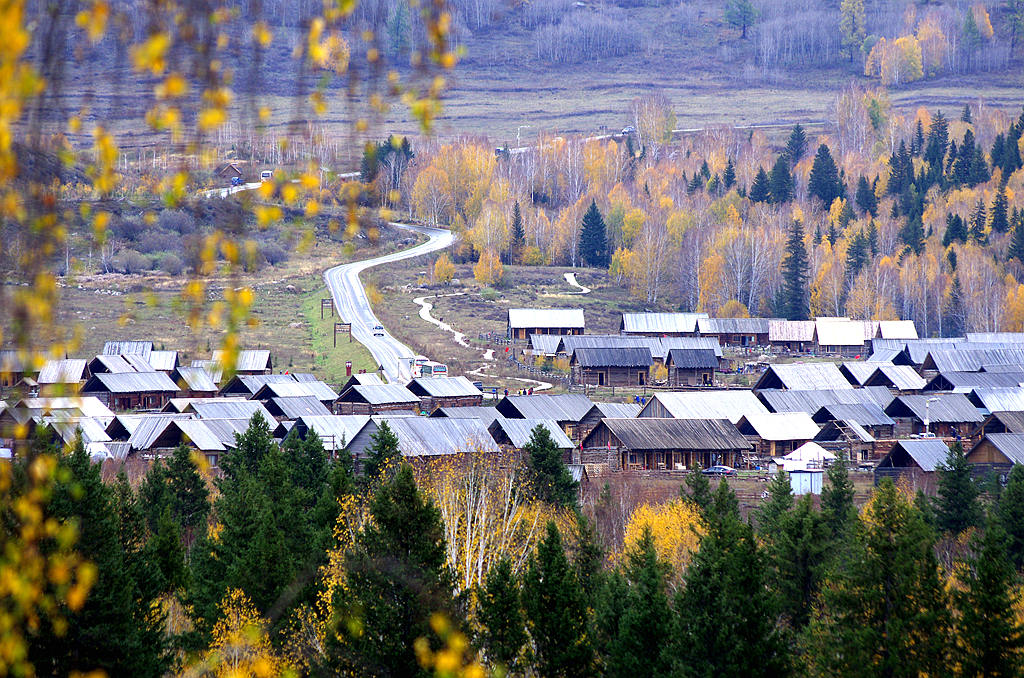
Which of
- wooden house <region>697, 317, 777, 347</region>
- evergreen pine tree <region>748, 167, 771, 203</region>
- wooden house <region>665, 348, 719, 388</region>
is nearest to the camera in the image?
wooden house <region>665, 348, 719, 388</region>

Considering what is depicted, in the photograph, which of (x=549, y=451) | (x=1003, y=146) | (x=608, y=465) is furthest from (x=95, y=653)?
(x=1003, y=146)

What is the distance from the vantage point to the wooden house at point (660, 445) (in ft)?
161

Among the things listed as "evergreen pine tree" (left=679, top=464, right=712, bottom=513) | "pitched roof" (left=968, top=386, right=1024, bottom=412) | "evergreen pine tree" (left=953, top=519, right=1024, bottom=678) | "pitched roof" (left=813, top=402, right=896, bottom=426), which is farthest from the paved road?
"evergreen pine tree" (left=953, top=519, right=1024, bottom=678)

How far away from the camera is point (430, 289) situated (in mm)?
88500

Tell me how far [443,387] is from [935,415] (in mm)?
24833

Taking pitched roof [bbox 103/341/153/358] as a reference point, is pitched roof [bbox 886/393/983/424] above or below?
below

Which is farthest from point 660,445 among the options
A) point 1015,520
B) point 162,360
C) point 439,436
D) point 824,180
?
point 824,180

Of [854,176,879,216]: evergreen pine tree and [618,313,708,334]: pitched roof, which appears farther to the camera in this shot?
[854,176,879,216]: evergreen pine tree

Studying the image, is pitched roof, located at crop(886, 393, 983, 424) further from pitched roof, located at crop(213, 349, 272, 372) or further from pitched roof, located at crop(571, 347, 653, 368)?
pitched roof, located at crop(213, 349, 272, 372)

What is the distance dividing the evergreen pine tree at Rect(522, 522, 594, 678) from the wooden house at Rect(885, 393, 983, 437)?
132 ft

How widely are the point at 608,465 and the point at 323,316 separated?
1375 inches

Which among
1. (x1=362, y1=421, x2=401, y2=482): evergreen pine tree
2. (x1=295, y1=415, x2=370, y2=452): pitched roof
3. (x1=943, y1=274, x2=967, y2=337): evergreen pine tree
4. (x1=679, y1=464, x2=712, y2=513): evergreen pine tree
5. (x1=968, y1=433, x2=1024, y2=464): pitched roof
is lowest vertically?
(x1=943, y1=274, x2=967, y2=337): evergreen pine tree

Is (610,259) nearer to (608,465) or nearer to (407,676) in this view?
(608,465)

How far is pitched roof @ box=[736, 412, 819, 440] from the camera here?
5288cm
